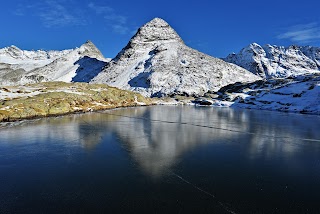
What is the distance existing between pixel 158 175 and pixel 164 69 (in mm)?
101550

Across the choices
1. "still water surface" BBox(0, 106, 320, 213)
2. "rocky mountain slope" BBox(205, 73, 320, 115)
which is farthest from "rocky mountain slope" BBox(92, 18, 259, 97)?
"still water surface" BBox(0, 106, 320, 213)

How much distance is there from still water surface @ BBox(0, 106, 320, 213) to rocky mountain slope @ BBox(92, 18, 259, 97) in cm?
8151

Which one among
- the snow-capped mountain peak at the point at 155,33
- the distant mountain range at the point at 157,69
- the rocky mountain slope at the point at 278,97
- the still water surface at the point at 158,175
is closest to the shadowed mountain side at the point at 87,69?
the distant mountain range at the point at 157,69

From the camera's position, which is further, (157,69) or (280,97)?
(157,69)

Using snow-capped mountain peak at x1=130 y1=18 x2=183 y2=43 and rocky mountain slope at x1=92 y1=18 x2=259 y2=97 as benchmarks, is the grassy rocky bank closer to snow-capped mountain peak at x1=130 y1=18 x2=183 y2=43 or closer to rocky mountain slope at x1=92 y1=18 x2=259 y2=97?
rocky mountain slope at x1=92 y1=18 x2=259 y2=97

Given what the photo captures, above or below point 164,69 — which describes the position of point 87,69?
above

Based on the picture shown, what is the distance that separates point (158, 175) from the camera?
1223 cm

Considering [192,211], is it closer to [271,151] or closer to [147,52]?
[271,151]

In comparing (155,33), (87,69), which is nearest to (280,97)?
(155,33)

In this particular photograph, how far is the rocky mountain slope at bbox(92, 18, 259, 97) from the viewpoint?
104m

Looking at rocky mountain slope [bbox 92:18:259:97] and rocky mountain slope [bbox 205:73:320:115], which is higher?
rocky mountain slope [bbox 92:18:259:97]

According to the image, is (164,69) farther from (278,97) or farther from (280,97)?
(280,97)

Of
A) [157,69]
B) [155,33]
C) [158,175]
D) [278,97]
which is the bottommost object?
[158,175]

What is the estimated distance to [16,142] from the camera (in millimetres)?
19500
